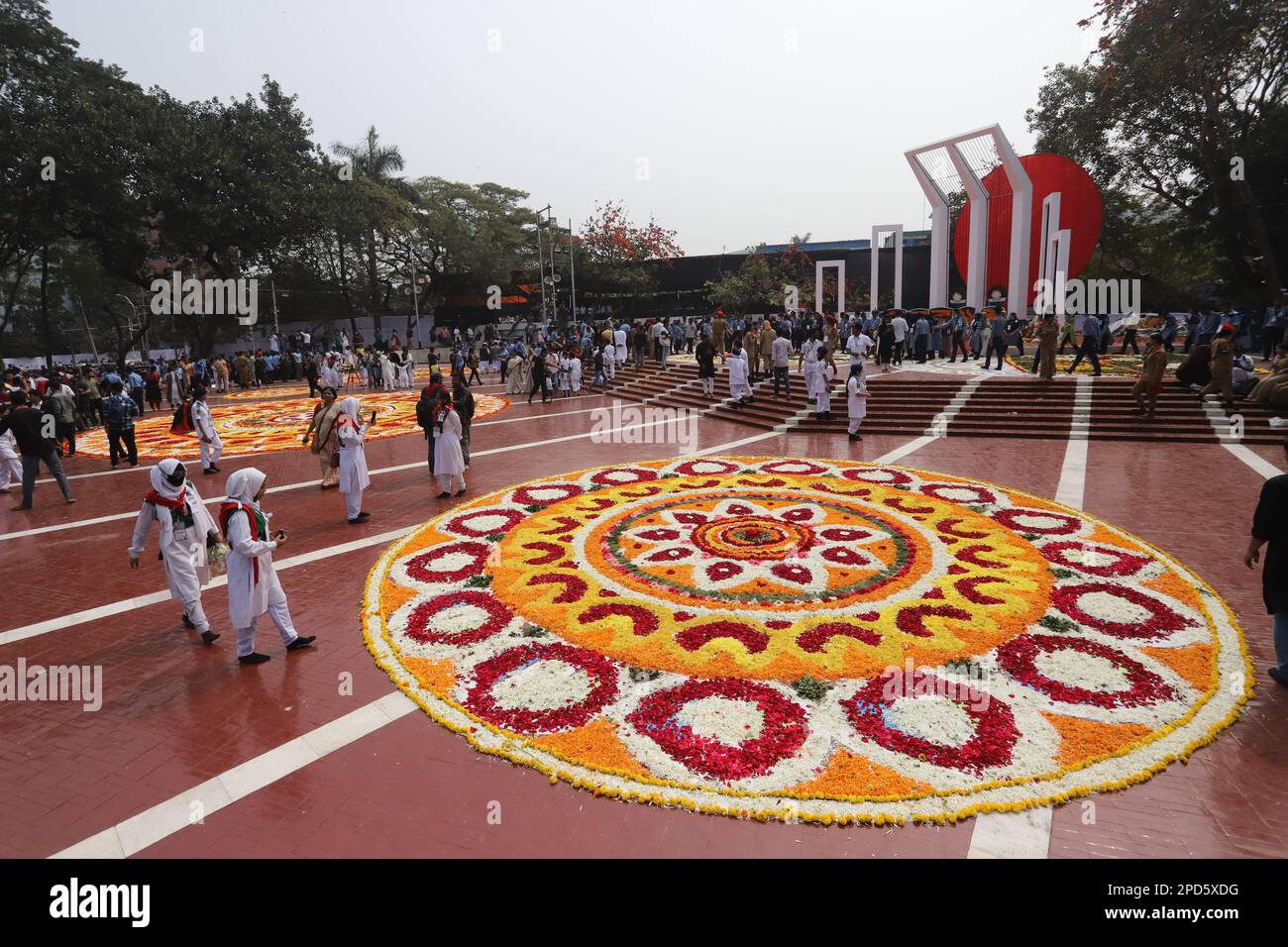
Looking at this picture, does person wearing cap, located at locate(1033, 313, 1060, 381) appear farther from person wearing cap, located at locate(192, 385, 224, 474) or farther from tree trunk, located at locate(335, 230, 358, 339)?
tree trunk, located at locate(335, 230, 358, 339)

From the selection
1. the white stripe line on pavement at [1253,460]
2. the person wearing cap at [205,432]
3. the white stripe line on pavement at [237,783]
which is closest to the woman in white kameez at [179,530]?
the white stripe line on pavement at [237,783]

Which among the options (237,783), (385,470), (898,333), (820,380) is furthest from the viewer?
(898,333)

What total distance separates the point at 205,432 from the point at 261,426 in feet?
23.8

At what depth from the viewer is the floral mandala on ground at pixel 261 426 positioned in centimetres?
1666

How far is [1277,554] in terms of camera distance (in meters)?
4.79

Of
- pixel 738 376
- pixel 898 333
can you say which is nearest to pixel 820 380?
pixel 738 376

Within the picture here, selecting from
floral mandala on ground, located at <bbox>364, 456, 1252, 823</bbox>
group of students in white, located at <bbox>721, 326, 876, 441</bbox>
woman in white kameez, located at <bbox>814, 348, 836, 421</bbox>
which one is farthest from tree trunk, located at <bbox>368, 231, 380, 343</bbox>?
floral mandala on ground, located at <bbox>364, 456, 1252, 823</bbox>

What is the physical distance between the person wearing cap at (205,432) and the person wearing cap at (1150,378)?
1746 centimetres

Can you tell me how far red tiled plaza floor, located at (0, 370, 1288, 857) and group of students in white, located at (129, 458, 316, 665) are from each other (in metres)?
0.24

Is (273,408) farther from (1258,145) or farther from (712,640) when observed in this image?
(1258,145)

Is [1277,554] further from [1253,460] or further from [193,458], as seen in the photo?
[193,458]

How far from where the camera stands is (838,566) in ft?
23.9

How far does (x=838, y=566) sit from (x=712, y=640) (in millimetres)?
2136

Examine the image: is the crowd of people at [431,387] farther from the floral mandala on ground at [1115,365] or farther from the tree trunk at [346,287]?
the tree trunk at [346,287]
